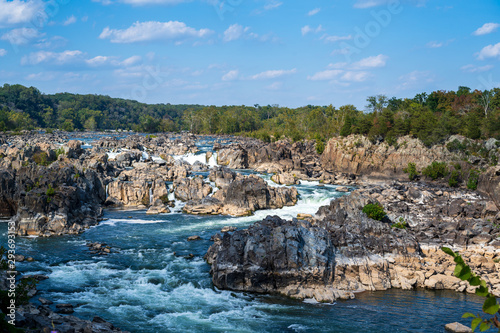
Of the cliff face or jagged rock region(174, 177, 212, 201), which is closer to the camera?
jagged rock region(174, 177, 212, 201)

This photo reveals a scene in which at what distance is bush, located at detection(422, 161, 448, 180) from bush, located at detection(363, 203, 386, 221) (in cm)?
3002

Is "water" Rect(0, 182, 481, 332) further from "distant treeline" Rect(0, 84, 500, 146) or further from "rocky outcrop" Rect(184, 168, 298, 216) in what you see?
"distant treeline" Rect(0, 84, 500, 146)

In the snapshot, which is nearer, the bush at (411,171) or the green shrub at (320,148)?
the bush at (411,171)

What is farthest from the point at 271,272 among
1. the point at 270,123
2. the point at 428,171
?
the point at 270,123

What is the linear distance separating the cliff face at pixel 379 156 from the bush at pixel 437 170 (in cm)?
368

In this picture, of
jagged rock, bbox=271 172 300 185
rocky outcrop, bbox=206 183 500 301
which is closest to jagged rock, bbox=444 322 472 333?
rocky outcrop, bbox=206 183 500 301

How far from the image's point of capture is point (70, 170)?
44125mm

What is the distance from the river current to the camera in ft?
70.8

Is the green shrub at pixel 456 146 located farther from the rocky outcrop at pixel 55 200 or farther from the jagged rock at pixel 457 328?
the rocky outcrop at pixel 55 200

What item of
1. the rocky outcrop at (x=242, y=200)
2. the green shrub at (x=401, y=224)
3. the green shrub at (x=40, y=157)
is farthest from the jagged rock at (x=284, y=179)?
the green shrub at (x=40, y=157)

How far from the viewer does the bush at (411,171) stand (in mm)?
65500

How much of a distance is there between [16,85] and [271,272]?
21141 cm

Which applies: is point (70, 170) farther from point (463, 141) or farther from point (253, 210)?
point (463, 141)

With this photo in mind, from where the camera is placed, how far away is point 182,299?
24531 millimetres
